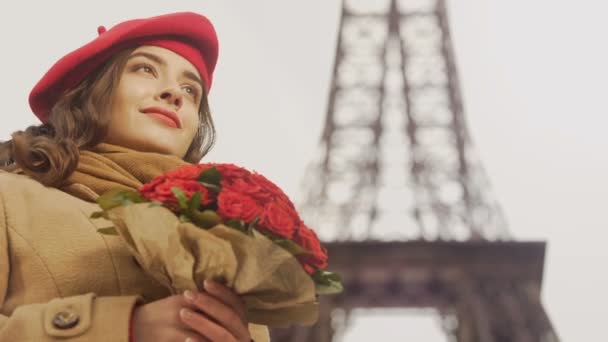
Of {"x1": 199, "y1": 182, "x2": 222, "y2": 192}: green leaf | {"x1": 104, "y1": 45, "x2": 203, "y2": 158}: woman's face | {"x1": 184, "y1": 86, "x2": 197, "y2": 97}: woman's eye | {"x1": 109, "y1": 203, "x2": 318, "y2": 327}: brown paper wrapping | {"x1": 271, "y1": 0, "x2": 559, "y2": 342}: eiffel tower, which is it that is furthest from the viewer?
{"x1": 271, "y1": 0, "x2": 559, "y2": 342}: eiffel tower

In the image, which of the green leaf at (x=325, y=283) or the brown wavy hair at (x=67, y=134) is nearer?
the green leaf at (x=325, y=283)

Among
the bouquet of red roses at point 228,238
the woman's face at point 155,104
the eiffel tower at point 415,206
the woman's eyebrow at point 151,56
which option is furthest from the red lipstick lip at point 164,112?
the eiffel tower at point 415,206

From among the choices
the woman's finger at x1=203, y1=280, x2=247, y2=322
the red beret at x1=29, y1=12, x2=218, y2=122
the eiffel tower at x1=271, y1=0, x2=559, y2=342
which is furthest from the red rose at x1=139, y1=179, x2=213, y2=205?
the eiffel tower at x1=271, y1=0, x2=559, y2=342

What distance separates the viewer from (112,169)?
163 cm

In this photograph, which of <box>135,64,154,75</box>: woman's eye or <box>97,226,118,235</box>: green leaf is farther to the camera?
<box>135,64,154,75</box>: woman's eye

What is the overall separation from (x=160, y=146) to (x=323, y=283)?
492 mm

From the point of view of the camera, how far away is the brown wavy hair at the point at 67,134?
158 cm

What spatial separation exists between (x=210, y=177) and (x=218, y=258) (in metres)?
0.17

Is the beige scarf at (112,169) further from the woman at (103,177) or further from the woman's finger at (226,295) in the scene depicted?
the woman's finger at (226,295)

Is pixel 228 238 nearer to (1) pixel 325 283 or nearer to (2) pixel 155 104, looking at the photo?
(1) pixel 325 283

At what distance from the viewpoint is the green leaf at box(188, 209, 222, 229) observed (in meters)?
1.31

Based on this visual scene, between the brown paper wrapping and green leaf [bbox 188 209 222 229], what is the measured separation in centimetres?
3

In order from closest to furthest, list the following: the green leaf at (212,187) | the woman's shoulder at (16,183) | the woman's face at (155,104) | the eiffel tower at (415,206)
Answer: the green leaf at (212,187) → the woman's shoulder at (16,183) → the woman's face at (155,104) → the eiffel tower at (415,206)

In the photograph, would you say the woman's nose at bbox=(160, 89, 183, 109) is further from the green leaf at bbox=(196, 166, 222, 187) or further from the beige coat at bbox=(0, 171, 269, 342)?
the green leaf at bbox=(196, 166, 222, 187)
